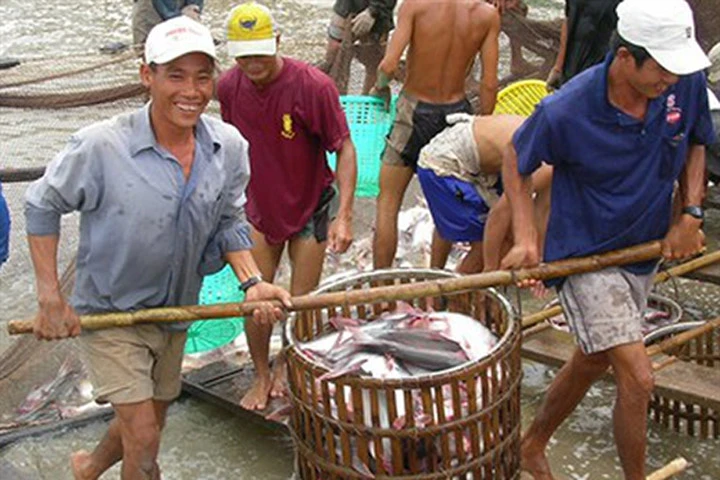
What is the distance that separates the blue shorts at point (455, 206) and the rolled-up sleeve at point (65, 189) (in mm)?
2753

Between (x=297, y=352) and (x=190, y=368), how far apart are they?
2215mm

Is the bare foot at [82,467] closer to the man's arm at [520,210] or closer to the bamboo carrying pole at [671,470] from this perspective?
the man's arm at [520,210]

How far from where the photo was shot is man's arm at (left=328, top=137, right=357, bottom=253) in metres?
5.10

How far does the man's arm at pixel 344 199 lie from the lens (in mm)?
5098

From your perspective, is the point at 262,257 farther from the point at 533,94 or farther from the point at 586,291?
the point at 533,94

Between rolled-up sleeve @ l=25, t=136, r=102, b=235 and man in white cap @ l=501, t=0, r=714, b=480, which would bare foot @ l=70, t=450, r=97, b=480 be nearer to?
rolled-up sleeve @ l=25, t=136, r=102, b=235

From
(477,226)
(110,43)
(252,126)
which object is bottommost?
(110,43)

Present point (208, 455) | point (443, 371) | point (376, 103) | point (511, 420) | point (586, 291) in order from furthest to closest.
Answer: point (376, 103) → point (208, 455) → point (586, 291) → point (511, 420) → point (443, 371)

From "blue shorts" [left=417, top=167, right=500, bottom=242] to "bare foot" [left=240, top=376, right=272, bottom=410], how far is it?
1.59m

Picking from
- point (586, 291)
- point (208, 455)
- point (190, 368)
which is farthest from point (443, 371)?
point (190, 368)

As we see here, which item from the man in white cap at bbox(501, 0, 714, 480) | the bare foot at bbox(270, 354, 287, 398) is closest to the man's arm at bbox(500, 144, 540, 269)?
the man in white cap at bbox(501, 0, 714, 480)

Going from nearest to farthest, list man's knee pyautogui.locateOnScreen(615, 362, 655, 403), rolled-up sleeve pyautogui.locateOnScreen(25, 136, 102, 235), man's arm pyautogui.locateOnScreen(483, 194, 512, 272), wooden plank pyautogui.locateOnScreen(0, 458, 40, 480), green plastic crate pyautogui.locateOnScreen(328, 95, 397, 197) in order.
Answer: rolled-up sleeve pyautogui.locateOnScreen(25, 136, 102, 235), man's knee pyautogui.locateOnScreen(615, 362, 655, 403), wooden plank pyautogui.locateOnScreen(0, 458, 40, 480), man's arm pyautogui.locateOnScreen(483, 194, 512, 272), green plastic crate pyautogui.locateOnScreen(328, 95, 397, 197)

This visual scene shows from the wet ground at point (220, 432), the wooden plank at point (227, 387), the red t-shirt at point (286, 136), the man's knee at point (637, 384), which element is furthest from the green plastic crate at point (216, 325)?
the man's knee at point (637, 384)

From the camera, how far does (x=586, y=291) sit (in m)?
4.29
